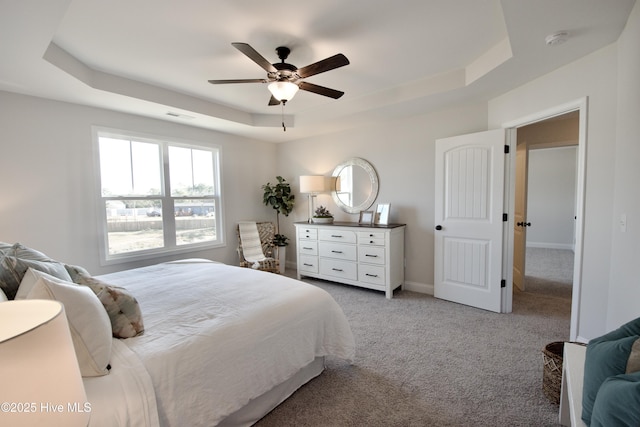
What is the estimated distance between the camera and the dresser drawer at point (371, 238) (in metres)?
3.70

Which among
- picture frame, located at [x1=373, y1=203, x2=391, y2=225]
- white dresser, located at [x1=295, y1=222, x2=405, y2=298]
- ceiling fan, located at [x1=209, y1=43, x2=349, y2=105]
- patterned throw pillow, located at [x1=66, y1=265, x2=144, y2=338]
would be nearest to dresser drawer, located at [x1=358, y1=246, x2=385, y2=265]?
white dresser, located at [x1=295, y1=222, x2=405, y2=298]

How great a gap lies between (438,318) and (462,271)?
0.71 m

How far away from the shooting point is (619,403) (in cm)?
86

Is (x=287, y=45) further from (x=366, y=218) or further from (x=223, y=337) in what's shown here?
(x=366, y=218)

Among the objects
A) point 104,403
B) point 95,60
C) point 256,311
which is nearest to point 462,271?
point 256,311

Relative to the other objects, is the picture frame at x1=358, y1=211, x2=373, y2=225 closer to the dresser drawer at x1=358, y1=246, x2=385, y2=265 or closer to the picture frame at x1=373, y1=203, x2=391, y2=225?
the picture frame at x1=373, y1=203, x2=391, y2=225

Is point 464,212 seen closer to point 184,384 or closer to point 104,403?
point 184,384

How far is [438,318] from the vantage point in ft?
10.0

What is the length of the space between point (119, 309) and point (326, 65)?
1959 millimetres

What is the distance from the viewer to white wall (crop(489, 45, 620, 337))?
2.14 meters

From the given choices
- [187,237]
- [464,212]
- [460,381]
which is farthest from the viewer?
[187,237]

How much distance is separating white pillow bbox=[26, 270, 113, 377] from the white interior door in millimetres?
3410

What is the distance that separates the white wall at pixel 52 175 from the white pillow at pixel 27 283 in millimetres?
2398

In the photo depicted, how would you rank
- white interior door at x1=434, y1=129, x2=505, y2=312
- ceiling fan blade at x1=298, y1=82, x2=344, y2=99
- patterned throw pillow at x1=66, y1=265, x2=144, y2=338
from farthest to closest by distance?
1. white interior door at x1=434, y1=129, x2=505, y2=312
2. ceiling fan blade at x1=298, y1=82, x2=344, y2=99
3. patterned throw pillow at x1=66, y1=265, x2=144, y2=338
